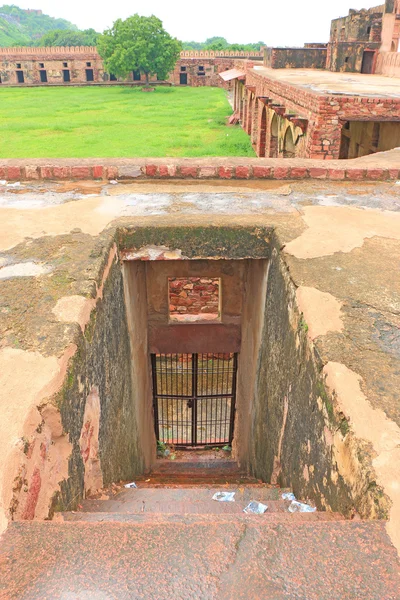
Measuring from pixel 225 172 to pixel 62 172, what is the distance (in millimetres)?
1816

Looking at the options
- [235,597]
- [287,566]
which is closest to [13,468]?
[235,597]

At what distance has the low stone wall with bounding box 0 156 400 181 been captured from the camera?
17.1ft

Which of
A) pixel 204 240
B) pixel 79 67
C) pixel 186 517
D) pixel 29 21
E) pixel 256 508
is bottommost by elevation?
pixel 256 508

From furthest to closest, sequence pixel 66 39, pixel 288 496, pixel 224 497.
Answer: pixel 66 39
pixel 288 496
pixel 224 497

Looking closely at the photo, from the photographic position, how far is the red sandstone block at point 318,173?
519cm

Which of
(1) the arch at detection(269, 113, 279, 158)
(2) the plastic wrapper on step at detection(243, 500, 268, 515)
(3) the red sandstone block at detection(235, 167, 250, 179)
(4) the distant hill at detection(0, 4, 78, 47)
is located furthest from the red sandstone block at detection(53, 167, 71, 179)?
(4) the distant hill at detection(0, 4, 78, 47)

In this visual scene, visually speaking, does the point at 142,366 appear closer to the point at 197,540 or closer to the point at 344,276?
the point at 344,276

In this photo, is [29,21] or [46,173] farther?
Answer: [29,21]

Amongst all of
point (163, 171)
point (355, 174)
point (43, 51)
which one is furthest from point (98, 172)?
point (43, 51)

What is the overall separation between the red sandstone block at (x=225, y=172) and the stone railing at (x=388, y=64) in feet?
52.5

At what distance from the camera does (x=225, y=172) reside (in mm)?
5305

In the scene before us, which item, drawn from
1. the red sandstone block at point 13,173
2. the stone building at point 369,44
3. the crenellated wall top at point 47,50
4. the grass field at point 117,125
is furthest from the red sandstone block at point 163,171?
the crenellated wall top at point 47,50

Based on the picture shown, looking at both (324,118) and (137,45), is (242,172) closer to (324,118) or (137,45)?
(324,118)

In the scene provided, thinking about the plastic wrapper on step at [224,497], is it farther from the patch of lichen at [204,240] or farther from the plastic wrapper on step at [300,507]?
the patch of lichen at [204,240]
